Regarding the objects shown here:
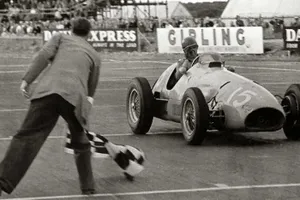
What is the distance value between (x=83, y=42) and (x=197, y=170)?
2296mm

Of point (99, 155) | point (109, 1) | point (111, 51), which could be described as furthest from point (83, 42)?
point (109, 1)

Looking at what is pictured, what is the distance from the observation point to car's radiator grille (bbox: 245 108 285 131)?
10961 mm

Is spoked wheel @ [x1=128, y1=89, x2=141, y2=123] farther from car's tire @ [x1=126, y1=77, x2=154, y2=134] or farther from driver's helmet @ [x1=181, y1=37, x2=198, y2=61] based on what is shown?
driver's helmet @ [x1=181, y1=37, x2=198, y2=61]

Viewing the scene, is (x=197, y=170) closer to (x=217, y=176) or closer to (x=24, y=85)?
(x=217, y=176)

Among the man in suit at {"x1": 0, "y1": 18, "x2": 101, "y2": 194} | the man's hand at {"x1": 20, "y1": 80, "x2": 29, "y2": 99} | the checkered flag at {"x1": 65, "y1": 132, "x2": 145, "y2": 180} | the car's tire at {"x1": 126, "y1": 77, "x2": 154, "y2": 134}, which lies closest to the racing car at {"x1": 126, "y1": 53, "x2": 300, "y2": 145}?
the car's tire at {"x1": 126, "y1": 77, "x2": 154, "y2": 134}

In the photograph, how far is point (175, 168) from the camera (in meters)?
9.47


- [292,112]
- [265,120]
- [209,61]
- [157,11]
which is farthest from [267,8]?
[265,120]

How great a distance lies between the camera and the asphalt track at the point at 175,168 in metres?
7.98

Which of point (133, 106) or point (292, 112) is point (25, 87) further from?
point (133, 106)

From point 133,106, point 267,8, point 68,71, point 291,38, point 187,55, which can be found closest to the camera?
point 68,71

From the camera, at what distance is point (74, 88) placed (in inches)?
297

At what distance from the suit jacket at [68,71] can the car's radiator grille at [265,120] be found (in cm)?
365

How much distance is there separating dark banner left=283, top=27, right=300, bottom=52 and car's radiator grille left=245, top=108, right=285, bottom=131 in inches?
975

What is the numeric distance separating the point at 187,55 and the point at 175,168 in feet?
10.7
